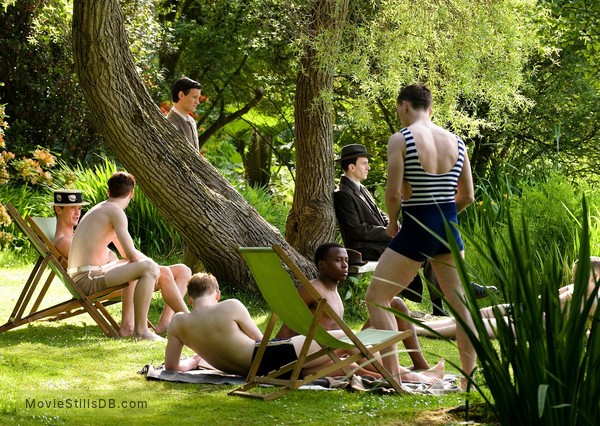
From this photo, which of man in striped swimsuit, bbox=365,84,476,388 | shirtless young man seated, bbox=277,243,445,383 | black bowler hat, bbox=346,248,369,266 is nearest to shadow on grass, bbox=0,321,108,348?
shirtless young man seated, bbox=277,243,445,383

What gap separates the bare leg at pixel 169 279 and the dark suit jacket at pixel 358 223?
1.87 metres

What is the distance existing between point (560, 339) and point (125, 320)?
4.90 meters

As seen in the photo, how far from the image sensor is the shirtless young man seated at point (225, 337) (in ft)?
19.0

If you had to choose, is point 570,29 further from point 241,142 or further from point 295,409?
point 241,142

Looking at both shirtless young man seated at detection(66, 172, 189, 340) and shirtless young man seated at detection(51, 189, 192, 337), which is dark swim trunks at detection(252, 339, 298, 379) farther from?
shirtless young man seated at detection(51, 189, 192, 337)

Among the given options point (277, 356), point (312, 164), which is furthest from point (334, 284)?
point (312, 164)

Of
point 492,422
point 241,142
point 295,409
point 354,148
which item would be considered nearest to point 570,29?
point 354,148

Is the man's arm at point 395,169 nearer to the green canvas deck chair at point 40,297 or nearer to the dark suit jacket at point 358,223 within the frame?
the green canvas deck chair at point 40,297

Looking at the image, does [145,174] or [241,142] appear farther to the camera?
[241,142]

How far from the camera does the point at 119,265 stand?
7.50 m

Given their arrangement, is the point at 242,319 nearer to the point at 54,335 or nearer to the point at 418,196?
the point at 418,196

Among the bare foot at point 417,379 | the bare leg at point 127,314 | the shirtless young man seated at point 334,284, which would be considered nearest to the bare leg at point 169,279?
the bare leg at point 127,314

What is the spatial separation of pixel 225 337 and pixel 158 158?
358 centimetres

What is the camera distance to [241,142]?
2138 centimetres
